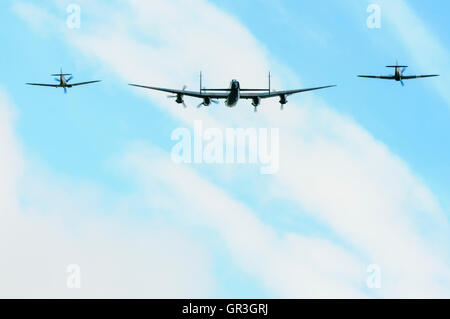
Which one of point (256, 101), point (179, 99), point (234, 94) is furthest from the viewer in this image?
point (256, 101)

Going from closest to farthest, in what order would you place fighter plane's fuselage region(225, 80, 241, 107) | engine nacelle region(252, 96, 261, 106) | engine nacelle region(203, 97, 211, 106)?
Answer: 1. fighter plane's fuselage region(225, 80, 241, 107)
2. engine nacelle region(203, 97, 211, 106)
3. engine nacelle region(252, 96, 261, 106)

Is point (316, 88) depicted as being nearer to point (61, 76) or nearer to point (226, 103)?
point (226, 103)

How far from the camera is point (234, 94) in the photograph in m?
138

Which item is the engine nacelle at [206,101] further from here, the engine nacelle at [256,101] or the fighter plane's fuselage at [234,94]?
the engine nacelle at [256,101]

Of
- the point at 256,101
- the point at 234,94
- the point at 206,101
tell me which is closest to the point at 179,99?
the point at 206,101

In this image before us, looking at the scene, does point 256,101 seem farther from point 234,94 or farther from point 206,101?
point 234,94

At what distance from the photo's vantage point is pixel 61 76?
530 feet

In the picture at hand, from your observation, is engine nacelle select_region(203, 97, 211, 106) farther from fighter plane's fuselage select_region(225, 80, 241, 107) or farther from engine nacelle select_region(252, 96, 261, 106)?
engine nacelle select_region(252, 96, 261, 106)

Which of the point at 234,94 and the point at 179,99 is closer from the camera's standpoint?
the point at 234,94

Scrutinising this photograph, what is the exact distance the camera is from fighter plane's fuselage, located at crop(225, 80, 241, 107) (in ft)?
451

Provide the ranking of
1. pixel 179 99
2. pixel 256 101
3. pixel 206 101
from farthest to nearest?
pixel 256 101
pixel 206 101
pixel 179 99

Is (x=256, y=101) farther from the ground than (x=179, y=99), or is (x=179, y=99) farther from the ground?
(x=179, y=99)
